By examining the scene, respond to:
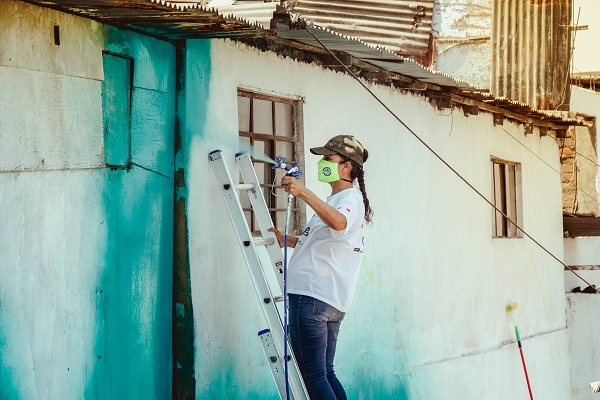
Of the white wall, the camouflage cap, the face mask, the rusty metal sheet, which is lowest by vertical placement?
the white wall

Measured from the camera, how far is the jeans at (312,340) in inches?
213

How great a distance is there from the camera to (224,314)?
6.30 metres

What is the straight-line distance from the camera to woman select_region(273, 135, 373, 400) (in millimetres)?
5414

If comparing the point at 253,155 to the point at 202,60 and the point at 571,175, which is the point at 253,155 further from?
the point at 571,175

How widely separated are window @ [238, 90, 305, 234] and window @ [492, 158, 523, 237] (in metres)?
4.59

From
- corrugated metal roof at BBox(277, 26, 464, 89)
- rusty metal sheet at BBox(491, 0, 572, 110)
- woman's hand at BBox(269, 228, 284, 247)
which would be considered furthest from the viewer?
rusty metal sheet at BBox(491, 0, 572, 110)

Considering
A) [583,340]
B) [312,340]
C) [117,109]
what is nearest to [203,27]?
[117,109]

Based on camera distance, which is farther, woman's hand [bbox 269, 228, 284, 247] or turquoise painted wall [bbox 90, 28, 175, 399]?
woman's hand [bbox 269, 228, 284, 247]

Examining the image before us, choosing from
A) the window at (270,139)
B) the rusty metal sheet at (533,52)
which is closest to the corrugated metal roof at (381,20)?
the rusty metal sheet at (533,52)

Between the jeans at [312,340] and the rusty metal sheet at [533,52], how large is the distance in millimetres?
8272

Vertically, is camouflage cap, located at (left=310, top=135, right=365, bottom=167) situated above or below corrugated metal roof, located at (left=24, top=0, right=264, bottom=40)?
below

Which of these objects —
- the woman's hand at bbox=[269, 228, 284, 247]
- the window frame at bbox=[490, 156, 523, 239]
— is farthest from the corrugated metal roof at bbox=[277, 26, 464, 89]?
the window frame at bbox=[490, 156, 523, 239]

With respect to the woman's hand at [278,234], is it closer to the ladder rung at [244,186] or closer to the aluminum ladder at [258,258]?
the aluminum ladder at [258,258]

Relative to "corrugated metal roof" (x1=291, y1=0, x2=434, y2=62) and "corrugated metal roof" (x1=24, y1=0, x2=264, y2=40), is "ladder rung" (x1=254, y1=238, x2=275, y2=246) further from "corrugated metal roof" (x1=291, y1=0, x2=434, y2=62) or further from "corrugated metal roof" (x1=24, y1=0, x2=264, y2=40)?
"corrugated metal roof" (x1=291, y1=0, x2=434, y2=62)
